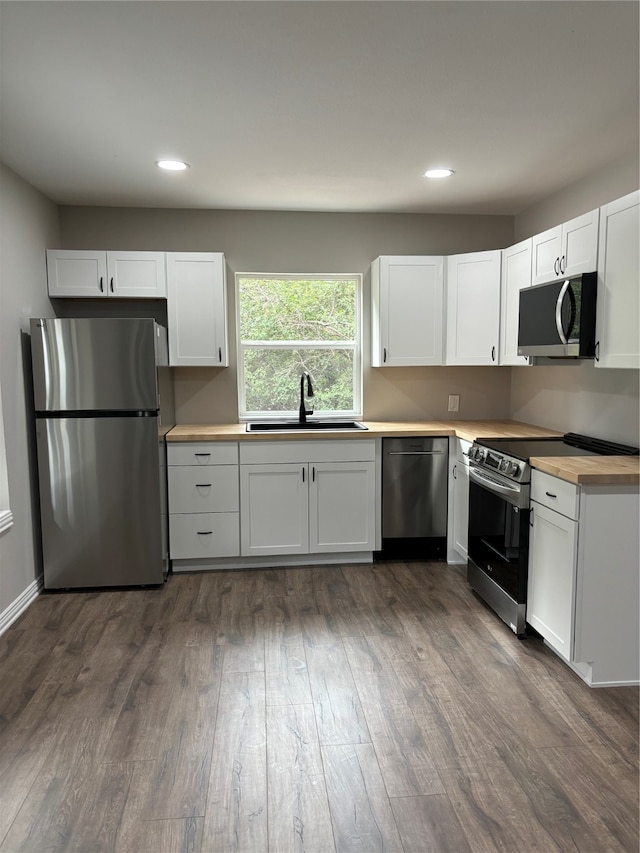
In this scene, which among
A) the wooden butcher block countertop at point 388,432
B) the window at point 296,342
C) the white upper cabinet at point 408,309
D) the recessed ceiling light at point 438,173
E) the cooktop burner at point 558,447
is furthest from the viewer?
the window at point 296,342

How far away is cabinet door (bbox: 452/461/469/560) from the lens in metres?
3.80

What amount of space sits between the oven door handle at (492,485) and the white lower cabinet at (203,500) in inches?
59.4

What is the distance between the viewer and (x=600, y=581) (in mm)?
2480

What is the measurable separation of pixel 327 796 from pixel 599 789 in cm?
89

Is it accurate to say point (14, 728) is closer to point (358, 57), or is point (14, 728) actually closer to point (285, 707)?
point (285, 707)

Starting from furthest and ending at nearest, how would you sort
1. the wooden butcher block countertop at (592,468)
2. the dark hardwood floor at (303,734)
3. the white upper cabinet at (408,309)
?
the white upper cabinet at (408,309) → the wooden butcher block countertop at (592,468) → the dark hardwood floor at (303,734)

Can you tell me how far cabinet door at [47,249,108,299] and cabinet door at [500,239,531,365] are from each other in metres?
2.64

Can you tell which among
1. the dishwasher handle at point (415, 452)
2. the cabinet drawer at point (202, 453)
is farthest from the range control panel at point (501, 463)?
the cabinet drawer at point (202, 453)

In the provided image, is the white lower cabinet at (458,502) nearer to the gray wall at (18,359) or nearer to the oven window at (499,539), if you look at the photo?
Answer: the oven window at (499,539)

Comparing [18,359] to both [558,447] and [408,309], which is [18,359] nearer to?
[408,309]

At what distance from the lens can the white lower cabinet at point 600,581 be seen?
8.05 ft

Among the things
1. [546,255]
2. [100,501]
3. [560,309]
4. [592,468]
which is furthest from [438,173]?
[100,501]

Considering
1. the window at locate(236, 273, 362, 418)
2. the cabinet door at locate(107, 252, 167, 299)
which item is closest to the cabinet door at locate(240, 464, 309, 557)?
the window at locate(236, 273, 362, 418)

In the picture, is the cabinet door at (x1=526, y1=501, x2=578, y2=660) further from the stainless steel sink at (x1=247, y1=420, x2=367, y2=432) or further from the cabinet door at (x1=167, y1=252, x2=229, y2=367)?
the cabinet door at (x1=167, y1=252, x2=229, y2=367)
